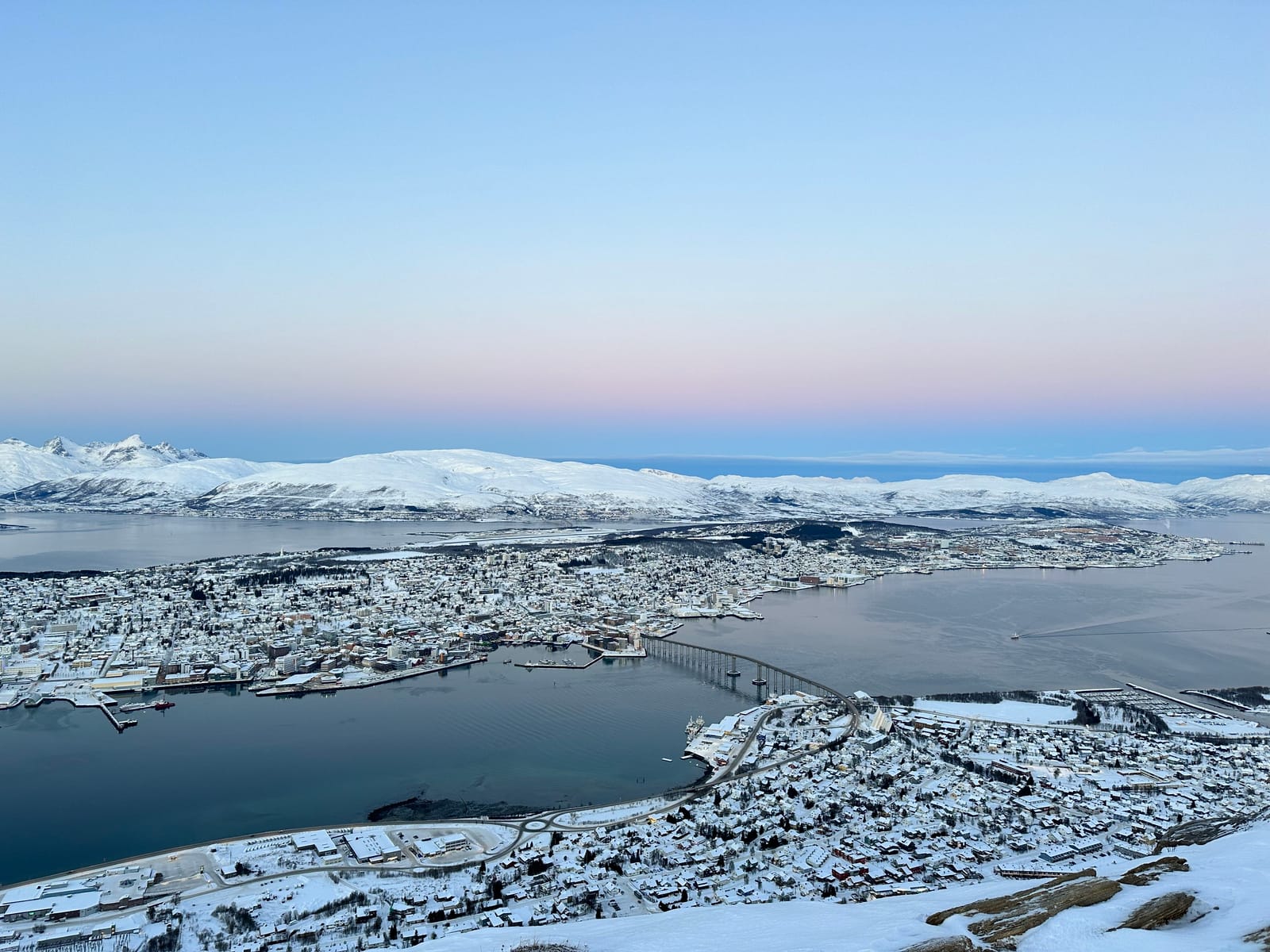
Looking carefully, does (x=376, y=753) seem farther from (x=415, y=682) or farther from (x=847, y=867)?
(x=847, y=867)

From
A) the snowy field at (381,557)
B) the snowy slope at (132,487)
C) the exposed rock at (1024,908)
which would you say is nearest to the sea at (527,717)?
the exposed rock at (1024,908)

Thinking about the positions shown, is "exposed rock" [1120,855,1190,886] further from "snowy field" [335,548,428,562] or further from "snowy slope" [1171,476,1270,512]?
"snowy slope" [1171,476,1270,512]

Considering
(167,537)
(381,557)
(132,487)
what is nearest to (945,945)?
(381,557)

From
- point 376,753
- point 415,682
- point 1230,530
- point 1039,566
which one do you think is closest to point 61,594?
point 415,682

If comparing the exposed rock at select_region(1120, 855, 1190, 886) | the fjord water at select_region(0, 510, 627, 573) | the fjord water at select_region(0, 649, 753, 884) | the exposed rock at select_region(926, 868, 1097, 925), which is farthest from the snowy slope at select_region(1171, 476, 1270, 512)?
the exposed rock at select_region(926, 868, 1097, 925)

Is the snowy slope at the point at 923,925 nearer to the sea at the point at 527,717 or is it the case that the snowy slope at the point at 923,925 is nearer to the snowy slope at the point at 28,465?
the sea at the point at 527,717
